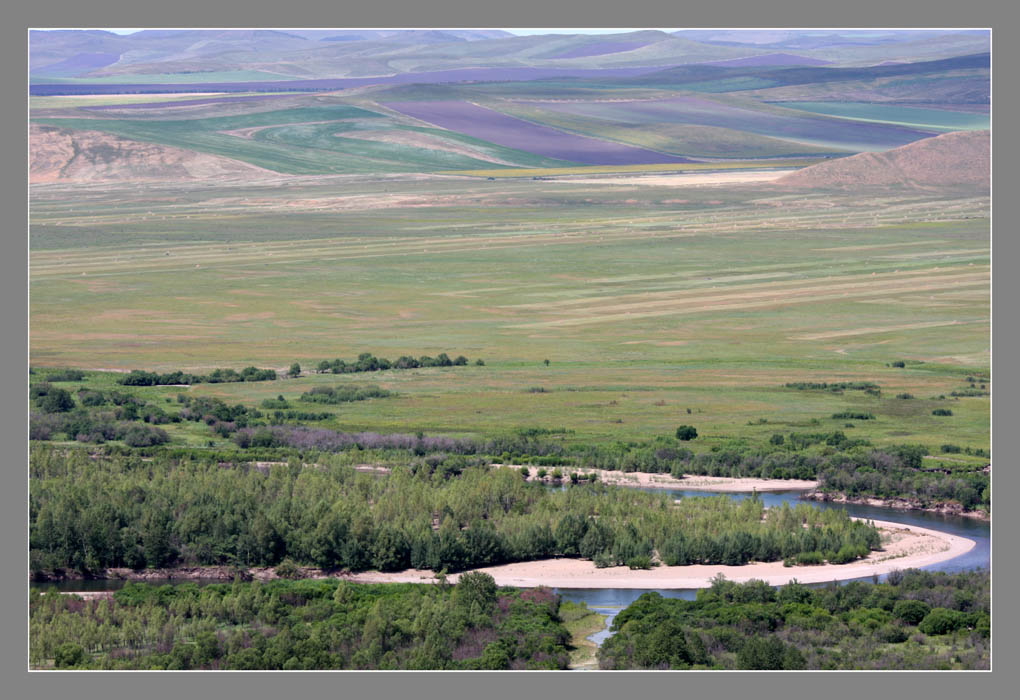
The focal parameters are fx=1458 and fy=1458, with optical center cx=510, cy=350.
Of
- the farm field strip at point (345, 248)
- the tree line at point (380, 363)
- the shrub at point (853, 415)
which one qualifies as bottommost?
Result: the shrub at point (853, 415)

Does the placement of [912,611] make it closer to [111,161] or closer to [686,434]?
[686,434]

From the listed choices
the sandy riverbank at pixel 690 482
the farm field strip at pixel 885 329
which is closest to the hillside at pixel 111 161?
the farm field strip at pixel 885 329

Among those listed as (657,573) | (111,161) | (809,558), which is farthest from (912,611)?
(111,161)

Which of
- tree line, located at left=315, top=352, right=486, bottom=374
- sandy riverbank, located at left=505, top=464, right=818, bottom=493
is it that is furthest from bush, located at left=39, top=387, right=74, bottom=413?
sandy riverbank, located at left=505, top=464, right=818, bottom=493

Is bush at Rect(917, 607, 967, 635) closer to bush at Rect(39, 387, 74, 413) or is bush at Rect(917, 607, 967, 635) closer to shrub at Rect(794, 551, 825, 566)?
shrub at Rect(794, 551, 825, 566)

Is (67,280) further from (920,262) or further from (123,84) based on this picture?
(123,84)

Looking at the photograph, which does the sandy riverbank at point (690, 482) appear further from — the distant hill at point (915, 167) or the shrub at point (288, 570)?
the distant hill at point (915, 167)
